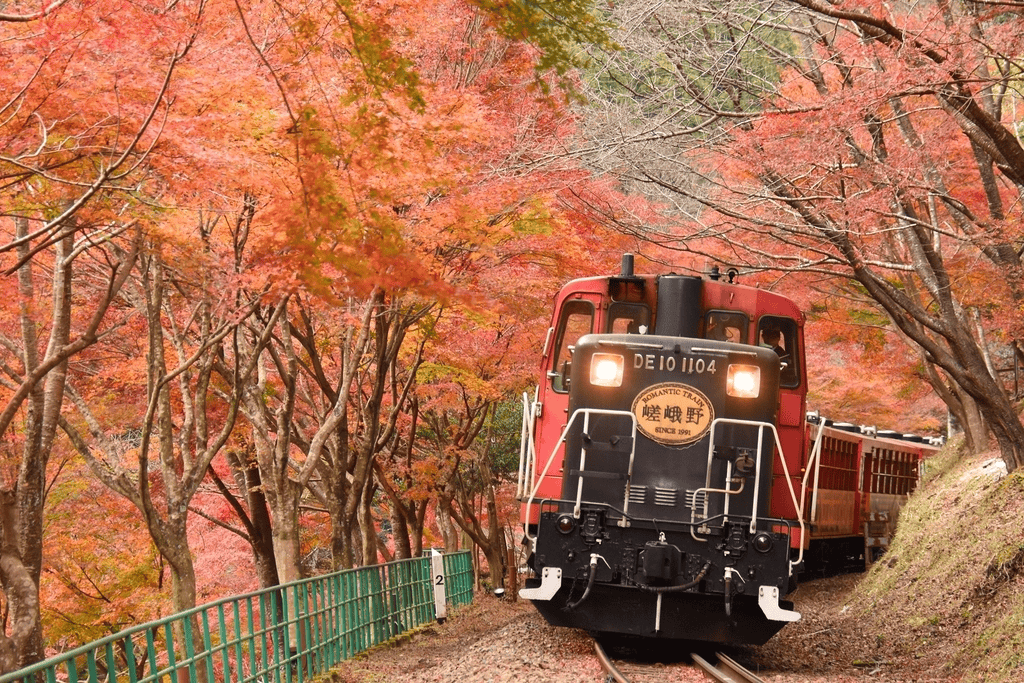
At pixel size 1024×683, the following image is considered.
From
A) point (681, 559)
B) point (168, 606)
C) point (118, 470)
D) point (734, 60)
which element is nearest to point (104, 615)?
point (168, 606)

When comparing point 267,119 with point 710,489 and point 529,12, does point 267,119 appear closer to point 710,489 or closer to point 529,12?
point 529,12

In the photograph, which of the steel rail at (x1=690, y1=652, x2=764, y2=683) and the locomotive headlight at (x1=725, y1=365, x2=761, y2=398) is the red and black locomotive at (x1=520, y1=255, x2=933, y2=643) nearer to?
the locomotive headlight at (x1=725, y1=365, x2=761, y2=398)

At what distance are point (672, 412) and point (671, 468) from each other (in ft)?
1.69

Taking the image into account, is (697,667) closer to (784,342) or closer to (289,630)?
(784,342)

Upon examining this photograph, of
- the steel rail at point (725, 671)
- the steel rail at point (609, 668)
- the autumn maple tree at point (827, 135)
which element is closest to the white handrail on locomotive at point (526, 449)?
the steel rail at point (609, 668)

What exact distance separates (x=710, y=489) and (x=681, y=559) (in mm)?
659

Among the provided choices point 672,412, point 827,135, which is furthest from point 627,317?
point 827,135

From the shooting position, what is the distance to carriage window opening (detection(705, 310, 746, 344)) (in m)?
10.4

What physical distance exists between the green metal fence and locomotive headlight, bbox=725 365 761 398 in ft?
15.2

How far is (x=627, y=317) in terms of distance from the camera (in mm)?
10461

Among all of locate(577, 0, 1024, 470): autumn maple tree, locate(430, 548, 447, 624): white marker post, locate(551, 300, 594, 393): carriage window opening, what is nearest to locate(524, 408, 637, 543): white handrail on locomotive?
locate(551, 300, 594, 393): carriage window opening

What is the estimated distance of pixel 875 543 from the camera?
2317 cm

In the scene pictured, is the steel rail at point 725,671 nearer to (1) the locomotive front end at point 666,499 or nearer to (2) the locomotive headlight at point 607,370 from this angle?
(1) the locomotive front end at point 666,499

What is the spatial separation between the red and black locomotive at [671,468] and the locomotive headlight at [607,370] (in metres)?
0.01
